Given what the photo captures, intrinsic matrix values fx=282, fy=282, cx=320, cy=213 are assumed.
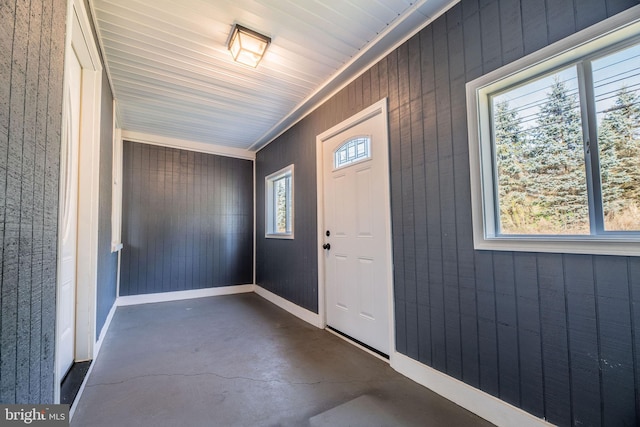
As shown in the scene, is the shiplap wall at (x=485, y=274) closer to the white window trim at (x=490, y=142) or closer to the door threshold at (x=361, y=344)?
the white window trim at (x=490, y=142)

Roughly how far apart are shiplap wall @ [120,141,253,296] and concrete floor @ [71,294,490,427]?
1.45 m

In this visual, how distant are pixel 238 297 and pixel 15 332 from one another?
4005mm

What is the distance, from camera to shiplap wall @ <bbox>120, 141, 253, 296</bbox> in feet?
14.5

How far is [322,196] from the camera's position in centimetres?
Answer: 331

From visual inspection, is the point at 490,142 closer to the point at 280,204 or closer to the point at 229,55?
the point at 229,55

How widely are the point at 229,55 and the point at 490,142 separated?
222 cm

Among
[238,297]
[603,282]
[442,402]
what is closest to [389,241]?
[442,402]

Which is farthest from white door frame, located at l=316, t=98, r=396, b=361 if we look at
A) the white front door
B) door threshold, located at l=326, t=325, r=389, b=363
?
door threshold, located at l=326, t=325, r=389, b=363

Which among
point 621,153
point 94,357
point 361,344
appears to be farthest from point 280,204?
point 621,153

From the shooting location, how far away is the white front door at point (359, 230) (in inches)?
96.7

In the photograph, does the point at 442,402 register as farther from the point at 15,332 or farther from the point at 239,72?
the point at 239,72

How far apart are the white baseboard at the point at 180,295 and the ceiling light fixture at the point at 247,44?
12.5 feet

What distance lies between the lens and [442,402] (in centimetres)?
181

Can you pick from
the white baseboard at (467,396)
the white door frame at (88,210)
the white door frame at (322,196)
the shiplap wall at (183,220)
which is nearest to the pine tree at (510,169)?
the white door frame at (322,196)
